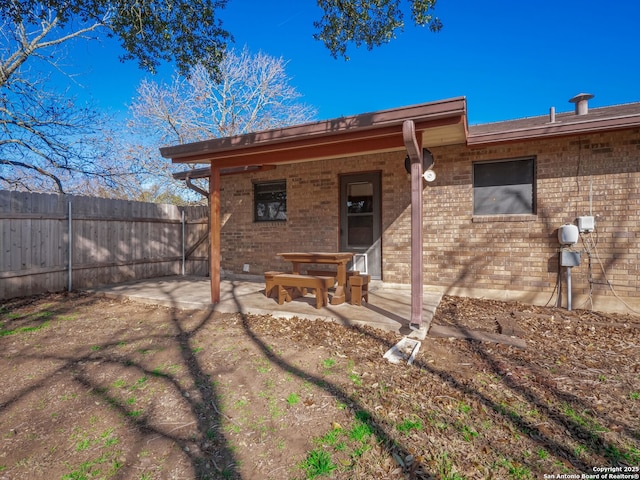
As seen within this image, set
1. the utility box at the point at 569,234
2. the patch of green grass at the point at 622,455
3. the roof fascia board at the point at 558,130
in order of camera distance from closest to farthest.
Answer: the patch of green grass at the point at 622,455, the roof fascia board at the point at 558,130, the utility box at the point at 569,234

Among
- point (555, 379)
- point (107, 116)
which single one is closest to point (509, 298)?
point (555, 379)

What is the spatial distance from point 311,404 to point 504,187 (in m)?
5.17

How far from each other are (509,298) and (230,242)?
6194 mm

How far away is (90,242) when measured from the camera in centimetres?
736

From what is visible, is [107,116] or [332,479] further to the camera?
[107,116]

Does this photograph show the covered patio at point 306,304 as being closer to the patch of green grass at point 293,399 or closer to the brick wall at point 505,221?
the brick wall at point 505,221

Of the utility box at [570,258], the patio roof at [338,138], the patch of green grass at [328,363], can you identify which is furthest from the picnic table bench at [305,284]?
the utility box at [570,258]

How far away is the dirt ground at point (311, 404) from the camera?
1959 mm

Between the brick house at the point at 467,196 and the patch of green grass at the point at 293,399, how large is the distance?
2.09 meters

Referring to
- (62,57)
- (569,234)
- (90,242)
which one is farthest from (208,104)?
(569,234)

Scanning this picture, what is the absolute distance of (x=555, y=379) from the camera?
9.77ft

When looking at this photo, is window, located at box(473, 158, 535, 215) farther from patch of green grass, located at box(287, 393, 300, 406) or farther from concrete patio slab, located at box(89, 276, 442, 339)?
patch of green grass, located at box(287, 393, 300, 406)

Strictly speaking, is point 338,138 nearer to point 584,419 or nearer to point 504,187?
point 504,187

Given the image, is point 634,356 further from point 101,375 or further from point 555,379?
point 101,375
